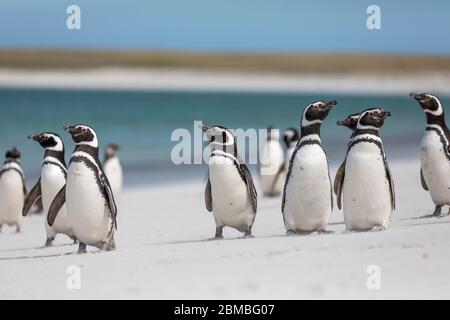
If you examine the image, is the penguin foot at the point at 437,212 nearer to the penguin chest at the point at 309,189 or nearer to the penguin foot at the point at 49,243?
the penguin chest at the point at 309,189

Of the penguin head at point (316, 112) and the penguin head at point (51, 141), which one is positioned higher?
the penguin head at point (316, 112)

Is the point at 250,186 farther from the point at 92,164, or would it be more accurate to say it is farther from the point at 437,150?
the point at 437,150

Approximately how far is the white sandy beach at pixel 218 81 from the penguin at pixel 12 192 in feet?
191

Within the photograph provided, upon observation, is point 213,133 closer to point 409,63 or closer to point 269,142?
point 269,142

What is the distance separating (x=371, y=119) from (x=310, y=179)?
0.64m

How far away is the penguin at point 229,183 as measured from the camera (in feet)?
29.2

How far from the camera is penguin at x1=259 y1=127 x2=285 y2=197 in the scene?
14.9m

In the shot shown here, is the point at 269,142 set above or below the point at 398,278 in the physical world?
above

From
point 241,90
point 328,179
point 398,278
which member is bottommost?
point 398,278

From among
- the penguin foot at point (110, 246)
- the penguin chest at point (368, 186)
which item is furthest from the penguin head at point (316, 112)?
the penguin foot at point (110, 246)

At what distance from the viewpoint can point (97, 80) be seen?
74.7 metres

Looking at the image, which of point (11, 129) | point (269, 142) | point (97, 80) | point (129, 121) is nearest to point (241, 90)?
point (97, 80)

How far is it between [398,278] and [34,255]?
3357 mm

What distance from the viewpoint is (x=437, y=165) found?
9672 mm
